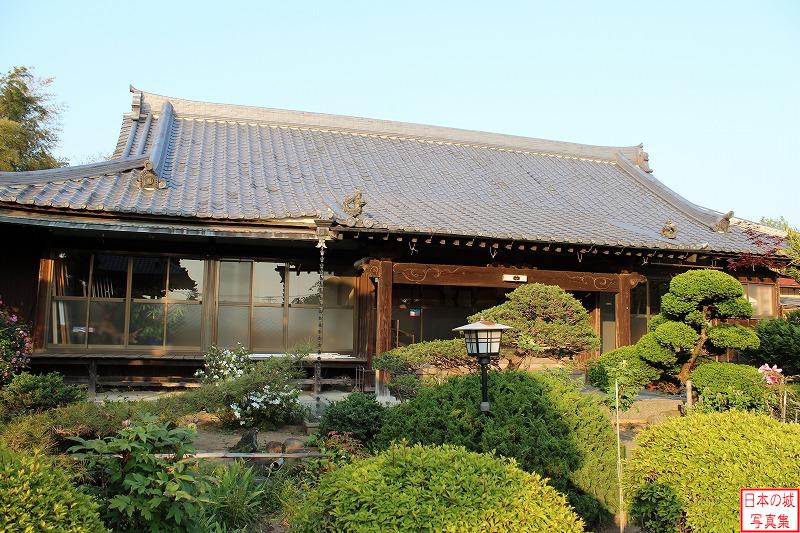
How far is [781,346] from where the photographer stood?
33.6 feet

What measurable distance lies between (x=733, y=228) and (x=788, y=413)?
295 inches

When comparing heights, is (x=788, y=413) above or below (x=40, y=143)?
below

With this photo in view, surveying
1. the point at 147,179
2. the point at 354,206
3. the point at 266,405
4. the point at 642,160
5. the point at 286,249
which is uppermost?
the point at 642,160

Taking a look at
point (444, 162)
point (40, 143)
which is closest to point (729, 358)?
point (444, 162)

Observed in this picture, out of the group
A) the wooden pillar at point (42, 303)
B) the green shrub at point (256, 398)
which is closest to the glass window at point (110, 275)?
the wooden pillar at point (42, 303)

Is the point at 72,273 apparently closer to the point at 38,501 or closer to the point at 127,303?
the point at 127,303

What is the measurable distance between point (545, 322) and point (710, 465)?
376 centimetres

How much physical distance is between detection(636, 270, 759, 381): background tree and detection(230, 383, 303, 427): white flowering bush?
15.1 feet

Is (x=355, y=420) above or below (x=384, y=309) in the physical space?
below

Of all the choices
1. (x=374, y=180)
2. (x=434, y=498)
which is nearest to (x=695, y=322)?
(x=434, y=498)

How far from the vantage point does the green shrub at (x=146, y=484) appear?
141 inches

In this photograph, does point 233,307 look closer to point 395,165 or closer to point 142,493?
point 395,165

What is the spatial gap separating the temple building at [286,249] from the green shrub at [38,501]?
6.63 meters

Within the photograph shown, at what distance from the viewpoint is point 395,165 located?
14617 millimetres
